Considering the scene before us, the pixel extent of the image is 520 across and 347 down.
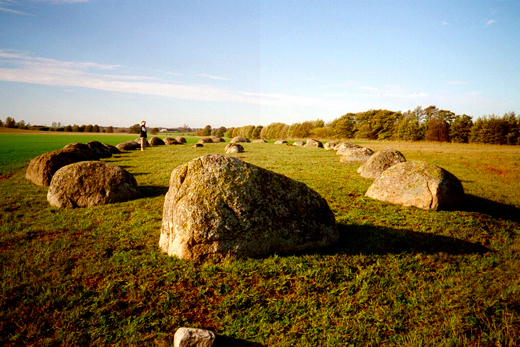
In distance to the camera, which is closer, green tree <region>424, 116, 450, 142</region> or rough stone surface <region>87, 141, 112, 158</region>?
rough stone surface <region>87, 141, 112, 158</region>

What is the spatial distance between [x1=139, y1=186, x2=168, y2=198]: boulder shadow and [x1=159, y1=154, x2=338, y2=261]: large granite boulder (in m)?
5.12

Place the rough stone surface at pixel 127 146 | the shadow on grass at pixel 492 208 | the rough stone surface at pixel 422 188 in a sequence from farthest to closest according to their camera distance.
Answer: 1. the rough stone surface at pixel 127 146
2. the shadow on grass at pixel 492 208
3. the rough stone surface at pixel 422 188

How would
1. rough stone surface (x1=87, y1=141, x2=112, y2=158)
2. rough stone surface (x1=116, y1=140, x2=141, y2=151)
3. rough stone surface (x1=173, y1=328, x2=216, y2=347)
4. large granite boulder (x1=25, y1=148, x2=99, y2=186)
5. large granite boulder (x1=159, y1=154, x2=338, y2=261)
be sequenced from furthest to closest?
rough stone surface (x1=116, y1=140, x2=141, y2=151)
rough stone surface (x1=87, y1=141, x2=112, y2=158)
large granite boulder (x1=25, y1=148, x2=99, y2=186)
large granite boulder (x1=159, y1=154, x2=338, y2=261)
rough stone surface (x1=173, y1=328, x2=216, y2=347)

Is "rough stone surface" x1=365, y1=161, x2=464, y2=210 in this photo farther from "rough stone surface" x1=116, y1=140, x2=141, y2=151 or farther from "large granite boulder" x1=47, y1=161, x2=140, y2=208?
"rough stone surface" x1=116, y1=140, x2=141, y2=151

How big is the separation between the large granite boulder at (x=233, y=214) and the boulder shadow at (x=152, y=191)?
5118 mm

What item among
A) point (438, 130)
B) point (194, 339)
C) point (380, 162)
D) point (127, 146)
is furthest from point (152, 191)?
point (438, 130)

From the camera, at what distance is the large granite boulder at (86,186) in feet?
27.9

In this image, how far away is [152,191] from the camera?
10.6m

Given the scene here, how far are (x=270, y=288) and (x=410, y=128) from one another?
205 feet

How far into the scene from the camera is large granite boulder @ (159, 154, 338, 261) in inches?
189

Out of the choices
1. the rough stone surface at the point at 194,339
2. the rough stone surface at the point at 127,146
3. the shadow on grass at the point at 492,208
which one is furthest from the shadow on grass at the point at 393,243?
the rough stone surface at the point at 127,146

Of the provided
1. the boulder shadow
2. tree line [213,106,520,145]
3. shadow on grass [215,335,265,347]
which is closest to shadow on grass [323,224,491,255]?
shadow on grass [215,335,265,347]

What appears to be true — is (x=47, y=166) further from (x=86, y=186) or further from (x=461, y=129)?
(x=461, y=129)

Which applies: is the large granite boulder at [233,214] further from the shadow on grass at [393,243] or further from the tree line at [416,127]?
the tree line at [416,127]
